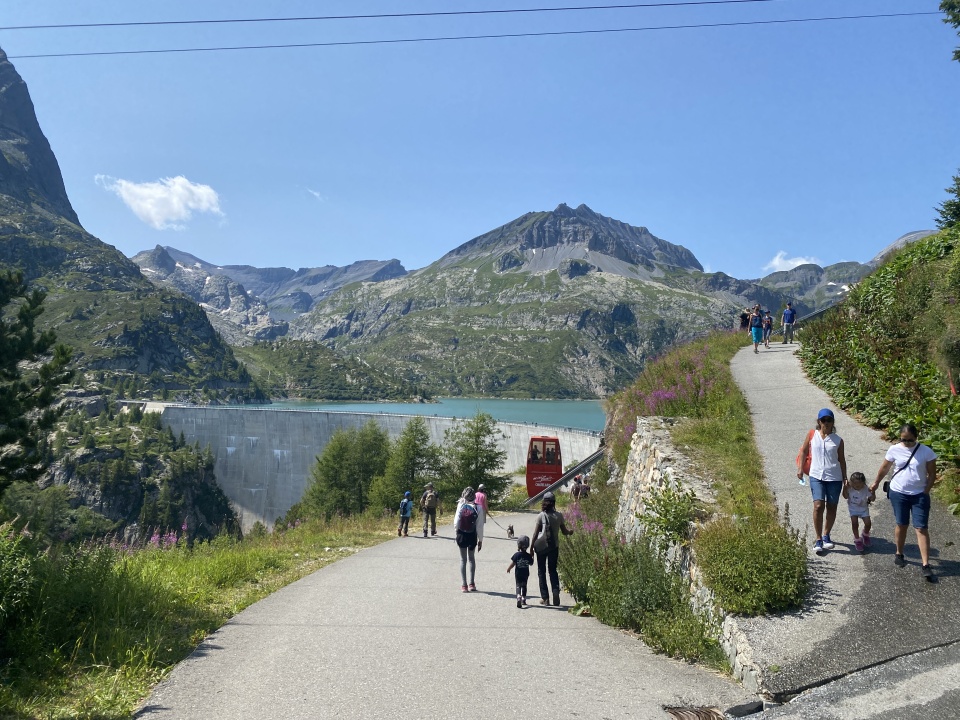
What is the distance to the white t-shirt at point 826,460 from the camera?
7.27m

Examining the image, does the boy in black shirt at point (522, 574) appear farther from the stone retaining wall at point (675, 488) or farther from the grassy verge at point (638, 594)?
the stone retaining wall at point (675, 488)

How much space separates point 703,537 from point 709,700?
2195mm

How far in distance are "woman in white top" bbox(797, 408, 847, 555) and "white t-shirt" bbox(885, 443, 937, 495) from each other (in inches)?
21.7

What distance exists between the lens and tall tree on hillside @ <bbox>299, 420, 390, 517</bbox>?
59.0m

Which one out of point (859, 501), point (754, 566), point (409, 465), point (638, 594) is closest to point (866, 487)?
point (859, 501)

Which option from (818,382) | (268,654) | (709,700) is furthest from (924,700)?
(818,382)

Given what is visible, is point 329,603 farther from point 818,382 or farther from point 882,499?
point 818,382

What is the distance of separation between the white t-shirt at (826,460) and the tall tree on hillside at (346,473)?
5382cm

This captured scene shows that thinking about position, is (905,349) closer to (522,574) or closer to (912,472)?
(912,472)

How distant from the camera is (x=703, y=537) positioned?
7.20 meters

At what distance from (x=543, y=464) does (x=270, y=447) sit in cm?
6385

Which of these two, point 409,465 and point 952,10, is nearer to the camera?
point 952,10

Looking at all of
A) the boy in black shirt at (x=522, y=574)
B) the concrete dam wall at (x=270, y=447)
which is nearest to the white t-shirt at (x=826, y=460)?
the boy in black shirt at (x=522, y=574)

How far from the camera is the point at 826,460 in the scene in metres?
7.32
